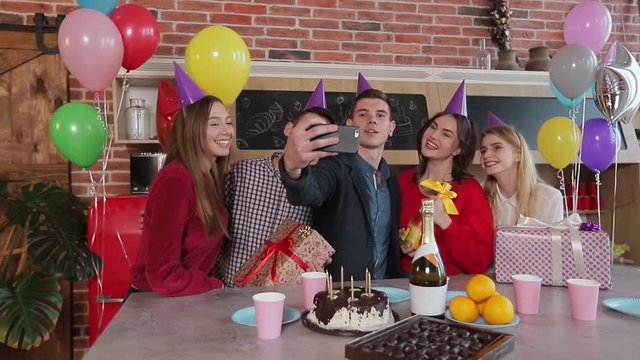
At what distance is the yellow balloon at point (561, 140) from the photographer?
8.30ft

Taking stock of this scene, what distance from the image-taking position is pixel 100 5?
7.62 feet

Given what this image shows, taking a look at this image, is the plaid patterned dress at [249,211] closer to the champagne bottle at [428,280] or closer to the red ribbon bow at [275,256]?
the red ribbon bow at [275,256]

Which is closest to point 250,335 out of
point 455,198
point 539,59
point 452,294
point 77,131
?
point 452,294

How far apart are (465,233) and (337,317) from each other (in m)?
0.88

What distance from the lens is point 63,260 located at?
8.39ft

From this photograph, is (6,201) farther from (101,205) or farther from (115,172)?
(115,172)

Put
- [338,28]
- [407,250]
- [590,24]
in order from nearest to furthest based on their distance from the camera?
[407,250]
[590,24]
[338,28]

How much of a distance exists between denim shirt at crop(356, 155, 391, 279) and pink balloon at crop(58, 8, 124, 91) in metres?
1.08

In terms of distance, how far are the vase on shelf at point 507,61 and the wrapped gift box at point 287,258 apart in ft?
7.55

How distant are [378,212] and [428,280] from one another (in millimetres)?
778

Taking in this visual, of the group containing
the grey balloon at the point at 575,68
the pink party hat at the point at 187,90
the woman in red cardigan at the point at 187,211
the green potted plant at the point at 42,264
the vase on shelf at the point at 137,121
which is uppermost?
the grey balloon at the point at 575,68

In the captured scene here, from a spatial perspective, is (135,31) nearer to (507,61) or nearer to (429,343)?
(429,343)

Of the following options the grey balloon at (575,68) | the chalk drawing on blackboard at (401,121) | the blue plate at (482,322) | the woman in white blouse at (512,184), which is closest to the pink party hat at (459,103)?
the woman in white blouse at (512,184)

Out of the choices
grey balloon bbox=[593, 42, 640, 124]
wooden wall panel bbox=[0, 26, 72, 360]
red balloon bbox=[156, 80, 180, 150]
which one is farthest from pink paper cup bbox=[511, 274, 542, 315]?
wooden wall panel bbox=[0, 26, 72, 360]
